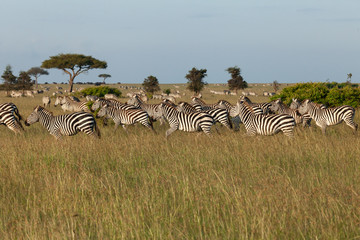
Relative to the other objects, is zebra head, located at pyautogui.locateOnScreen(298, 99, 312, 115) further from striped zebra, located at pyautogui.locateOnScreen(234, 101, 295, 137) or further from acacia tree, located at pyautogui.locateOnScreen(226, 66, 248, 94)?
acacia tree, located at pyautogui.locateOnScreen(226, 66, 248, 94)

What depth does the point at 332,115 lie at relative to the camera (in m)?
15.3

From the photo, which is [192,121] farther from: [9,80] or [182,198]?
[9,80]

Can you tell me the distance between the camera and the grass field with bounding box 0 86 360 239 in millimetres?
4852

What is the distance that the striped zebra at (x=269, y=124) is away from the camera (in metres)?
12.9

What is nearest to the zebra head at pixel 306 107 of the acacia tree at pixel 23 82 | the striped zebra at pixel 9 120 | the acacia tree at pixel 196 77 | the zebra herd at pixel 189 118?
the zebra herd at pixel 189 118

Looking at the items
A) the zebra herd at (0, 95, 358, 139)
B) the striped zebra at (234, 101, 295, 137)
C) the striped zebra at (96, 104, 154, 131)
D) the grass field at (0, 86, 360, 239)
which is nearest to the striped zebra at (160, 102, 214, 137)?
the zebra herd at (0, 95, 358, 139)

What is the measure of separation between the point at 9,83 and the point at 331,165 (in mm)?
69292

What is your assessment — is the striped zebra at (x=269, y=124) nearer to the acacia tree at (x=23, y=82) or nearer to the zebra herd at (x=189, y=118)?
the zebra herd at (x=189, y=118)

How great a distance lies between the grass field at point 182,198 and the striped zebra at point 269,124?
7.63ft

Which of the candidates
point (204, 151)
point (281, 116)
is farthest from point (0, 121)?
point (281, 116)

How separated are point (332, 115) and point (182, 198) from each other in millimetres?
10714

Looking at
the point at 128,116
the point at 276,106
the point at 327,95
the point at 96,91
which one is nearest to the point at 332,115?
the point at 276,106

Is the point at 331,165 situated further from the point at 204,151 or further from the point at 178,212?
the point at 178,212

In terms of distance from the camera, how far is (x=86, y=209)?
580 centimetres
